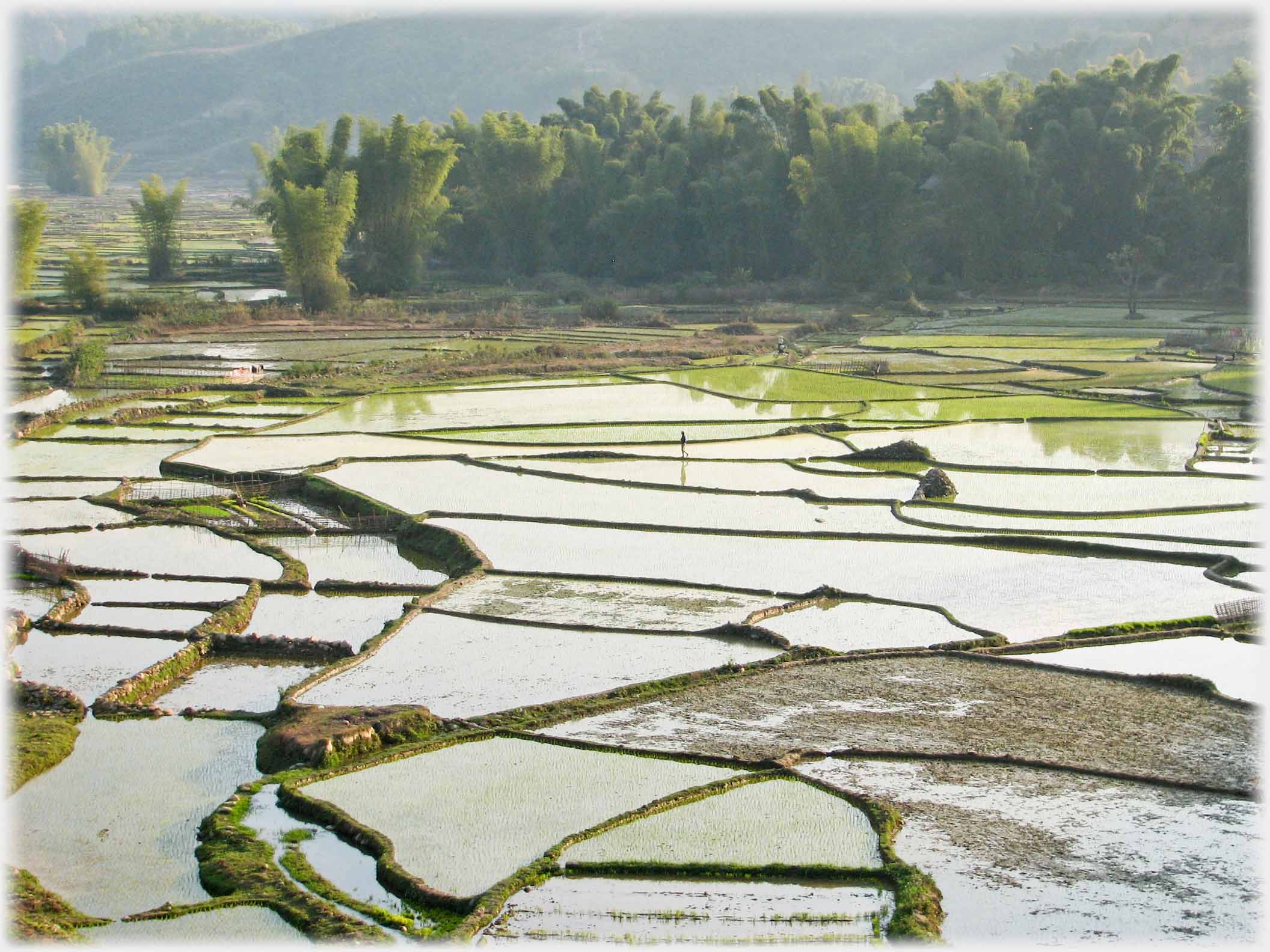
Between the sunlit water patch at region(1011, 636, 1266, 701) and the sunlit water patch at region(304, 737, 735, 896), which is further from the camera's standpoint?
the sunlit water patch at region(1011, 636, 1266, 701)

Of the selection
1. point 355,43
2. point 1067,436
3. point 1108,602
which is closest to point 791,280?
point 1067,436

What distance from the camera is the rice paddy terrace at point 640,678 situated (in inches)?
318

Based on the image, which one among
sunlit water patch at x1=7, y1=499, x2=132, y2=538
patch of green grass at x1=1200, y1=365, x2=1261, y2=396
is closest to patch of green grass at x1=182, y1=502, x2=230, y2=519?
sunlit water patch at x1=7, y1=499, x2=132, y2=538

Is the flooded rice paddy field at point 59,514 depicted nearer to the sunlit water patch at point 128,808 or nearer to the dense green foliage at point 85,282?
the sunlit water patch at point 128,808

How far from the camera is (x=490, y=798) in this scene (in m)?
9.24

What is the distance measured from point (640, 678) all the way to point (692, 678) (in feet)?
1.40

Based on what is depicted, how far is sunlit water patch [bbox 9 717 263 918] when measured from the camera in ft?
26.9

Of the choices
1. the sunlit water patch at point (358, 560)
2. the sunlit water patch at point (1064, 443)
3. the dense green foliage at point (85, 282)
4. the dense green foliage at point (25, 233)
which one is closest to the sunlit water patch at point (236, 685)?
the sunlit water patch at point (358, 560)

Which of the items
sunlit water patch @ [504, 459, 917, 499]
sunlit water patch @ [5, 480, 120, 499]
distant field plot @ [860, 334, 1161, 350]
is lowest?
sunlit water patch @ [504, 459, 917, 499]

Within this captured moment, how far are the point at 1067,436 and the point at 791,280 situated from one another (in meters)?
26.7

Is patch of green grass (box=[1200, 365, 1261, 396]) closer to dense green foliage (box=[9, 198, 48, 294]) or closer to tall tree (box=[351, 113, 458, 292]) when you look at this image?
tall tree (box=[351, 113, 458, 292])

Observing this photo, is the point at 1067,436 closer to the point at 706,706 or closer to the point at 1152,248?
the point at 706,706

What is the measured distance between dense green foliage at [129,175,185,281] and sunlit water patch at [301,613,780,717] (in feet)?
122

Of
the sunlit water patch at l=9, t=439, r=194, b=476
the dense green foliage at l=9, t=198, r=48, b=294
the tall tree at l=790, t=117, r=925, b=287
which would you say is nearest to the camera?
the sunlit water patch at l=9, t=439, r=194, b=476
